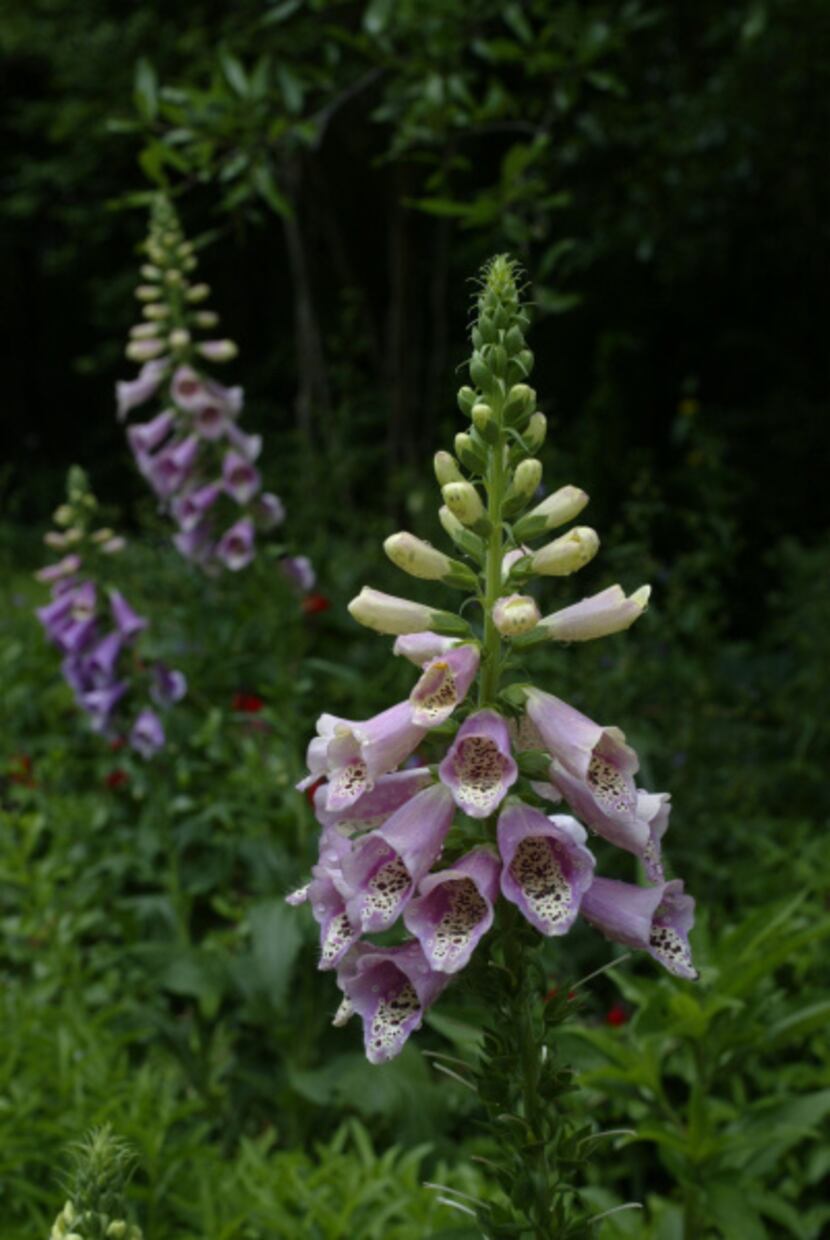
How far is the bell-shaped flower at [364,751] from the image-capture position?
1.53 meters

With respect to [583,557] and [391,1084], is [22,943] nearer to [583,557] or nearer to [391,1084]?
[391,1084]

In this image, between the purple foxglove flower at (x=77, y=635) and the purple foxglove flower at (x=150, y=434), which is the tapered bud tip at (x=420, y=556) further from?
the purple foxglove flower at (x=150, y=434)

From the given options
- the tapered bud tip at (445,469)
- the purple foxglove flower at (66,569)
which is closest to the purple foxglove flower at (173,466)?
the purple foxglove flower at (66,569)

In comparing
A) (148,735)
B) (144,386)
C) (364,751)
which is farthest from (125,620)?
(364,751)

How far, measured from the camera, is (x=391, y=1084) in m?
3.19

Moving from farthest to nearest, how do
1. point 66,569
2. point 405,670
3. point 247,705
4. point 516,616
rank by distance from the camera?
point 405,670 < point 247,705 < point 66,569 < point 516,616

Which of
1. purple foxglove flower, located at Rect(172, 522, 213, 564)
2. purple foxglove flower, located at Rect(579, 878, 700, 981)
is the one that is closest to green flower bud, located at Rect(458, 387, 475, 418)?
purple foxglove flower, located at Rect(579, 878, 700, 981)

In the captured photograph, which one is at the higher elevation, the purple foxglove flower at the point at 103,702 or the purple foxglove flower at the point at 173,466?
the purple foxglove flower at the point at 173,466

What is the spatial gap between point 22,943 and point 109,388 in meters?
15.3

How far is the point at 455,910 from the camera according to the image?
1.48 metres

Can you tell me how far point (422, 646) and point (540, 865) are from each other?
0.30 meters

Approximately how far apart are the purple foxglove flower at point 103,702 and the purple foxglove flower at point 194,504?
1.84 feet

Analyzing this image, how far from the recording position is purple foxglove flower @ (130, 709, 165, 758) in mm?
4016

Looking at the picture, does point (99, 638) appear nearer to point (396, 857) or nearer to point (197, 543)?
point (197, 543)
